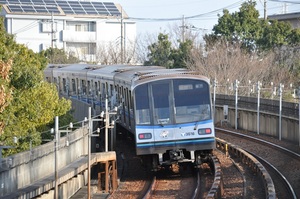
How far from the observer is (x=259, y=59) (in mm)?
44719

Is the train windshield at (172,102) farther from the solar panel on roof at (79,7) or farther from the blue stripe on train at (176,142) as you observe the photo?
the solar panel on roof at (79,7)

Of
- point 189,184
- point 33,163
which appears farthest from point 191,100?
point 33,163

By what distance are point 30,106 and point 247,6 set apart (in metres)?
30.0

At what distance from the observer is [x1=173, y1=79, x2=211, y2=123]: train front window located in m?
19.3

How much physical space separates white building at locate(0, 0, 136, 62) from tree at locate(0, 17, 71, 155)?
37.3 metres

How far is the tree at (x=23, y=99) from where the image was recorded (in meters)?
16.3

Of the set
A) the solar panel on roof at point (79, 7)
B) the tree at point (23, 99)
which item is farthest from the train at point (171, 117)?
the solar panel on roof at point (79, 7)

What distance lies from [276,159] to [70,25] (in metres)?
43.0

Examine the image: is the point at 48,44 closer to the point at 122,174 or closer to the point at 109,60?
the point at 109,60

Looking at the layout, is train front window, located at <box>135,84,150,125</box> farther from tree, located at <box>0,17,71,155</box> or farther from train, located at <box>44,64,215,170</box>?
tree, located at <box>0,17,71,155</box>

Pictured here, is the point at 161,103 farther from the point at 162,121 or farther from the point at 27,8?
the point at 27,8

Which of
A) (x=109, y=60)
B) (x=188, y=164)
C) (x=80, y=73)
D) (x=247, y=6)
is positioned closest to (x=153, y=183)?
(x=188, y=164)

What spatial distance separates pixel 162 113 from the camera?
1922cm

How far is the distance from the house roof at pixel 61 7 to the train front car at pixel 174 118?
128 ft
